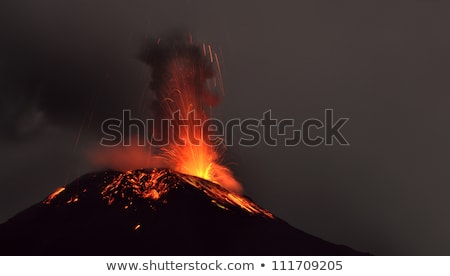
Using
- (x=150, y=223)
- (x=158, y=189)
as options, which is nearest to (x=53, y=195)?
(x=158, y=189)

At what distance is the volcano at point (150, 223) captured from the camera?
59750 millimetres

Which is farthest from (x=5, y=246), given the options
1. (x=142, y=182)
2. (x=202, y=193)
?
(x=202, y=193)

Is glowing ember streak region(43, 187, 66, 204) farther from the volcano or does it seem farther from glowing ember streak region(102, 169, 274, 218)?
glowing ember streak region(102, 169, 274, 218)

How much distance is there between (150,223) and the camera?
64812mm

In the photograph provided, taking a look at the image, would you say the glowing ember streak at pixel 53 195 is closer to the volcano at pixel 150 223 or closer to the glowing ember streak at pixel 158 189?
the volcano at pixel 150 223

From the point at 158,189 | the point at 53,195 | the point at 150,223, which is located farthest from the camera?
the point at 53,195

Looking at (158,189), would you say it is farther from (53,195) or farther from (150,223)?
(53,195)

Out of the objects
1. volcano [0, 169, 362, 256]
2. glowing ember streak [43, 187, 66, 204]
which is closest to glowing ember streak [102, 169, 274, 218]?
volcano [0, 169, 362, 256]

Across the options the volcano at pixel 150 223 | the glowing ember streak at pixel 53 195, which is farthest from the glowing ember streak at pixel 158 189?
the glowing ember streak at pixel 53 195

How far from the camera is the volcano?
59.8 meters

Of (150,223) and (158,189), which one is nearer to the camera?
(150,223)

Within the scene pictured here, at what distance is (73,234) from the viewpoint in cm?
6262
